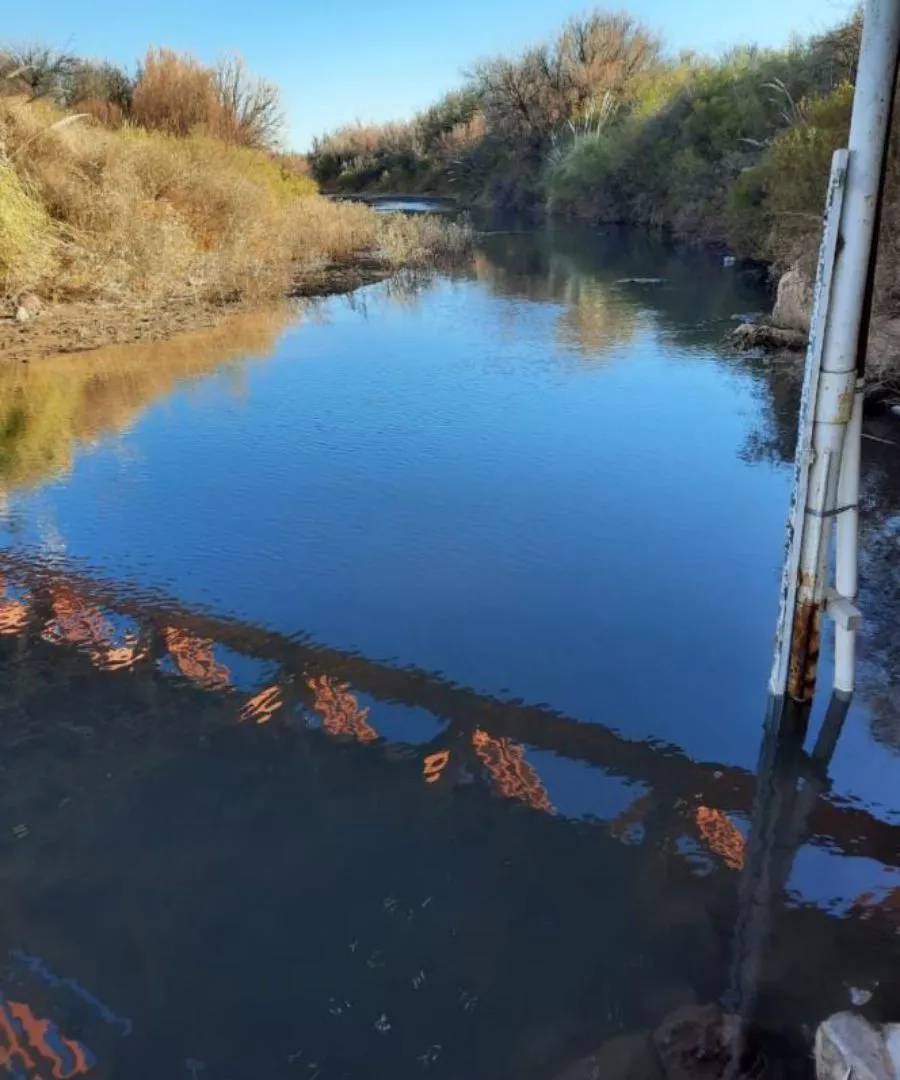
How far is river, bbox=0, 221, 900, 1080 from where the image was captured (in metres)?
2.66

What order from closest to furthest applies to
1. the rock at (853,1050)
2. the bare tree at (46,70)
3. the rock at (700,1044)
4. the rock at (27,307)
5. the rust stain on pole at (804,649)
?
the rock at (853,1050) → the rock at (700,1044) → the rust stain on pole at (804,649) → the rock at (27,307) → the bare tree at (46,70)

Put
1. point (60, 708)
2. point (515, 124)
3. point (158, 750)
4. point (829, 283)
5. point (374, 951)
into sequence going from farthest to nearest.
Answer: point (515, 124), point (60, 708), point (158, 750), point (829, 283), point (374, 951)

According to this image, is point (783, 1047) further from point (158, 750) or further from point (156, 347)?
point (156, 347)

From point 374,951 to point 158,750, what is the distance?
1.42 meters

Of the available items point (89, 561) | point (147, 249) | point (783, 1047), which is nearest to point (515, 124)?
point (147, 249)

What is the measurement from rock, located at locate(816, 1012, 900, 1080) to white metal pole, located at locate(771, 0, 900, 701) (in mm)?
1764

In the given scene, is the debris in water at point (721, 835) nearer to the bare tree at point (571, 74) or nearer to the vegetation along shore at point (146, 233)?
the vegetation along shore at point (146, 233)

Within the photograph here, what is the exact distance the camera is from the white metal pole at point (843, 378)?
10.5 ft

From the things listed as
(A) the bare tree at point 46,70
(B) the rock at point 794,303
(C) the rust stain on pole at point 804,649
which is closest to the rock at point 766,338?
(B) the rock at point 794,303

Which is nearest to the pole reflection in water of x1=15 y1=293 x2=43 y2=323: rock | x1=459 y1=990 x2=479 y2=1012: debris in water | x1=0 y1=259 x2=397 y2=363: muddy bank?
x1=459 y1=990 x2=479 y2=1012: debris in water

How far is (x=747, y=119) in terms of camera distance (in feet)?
89.2

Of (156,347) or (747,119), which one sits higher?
(747,119)

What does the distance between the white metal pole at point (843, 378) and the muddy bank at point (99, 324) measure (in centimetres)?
1054

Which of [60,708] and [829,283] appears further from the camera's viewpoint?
[60,708]
